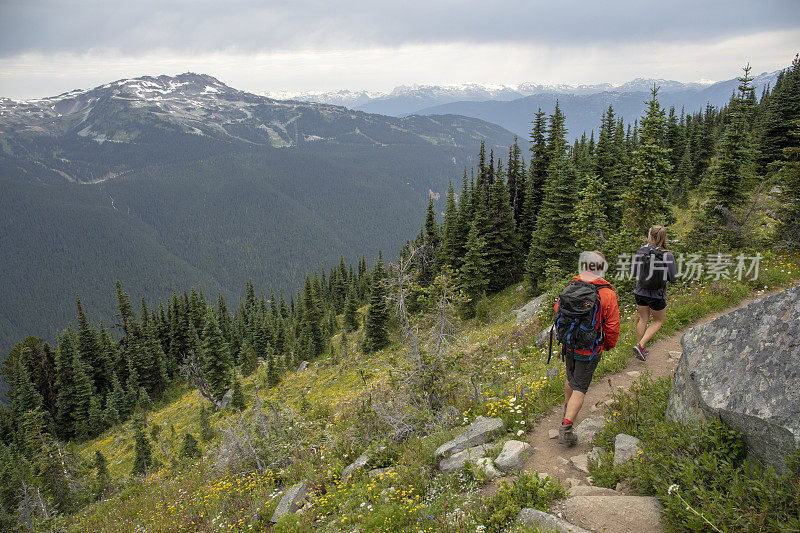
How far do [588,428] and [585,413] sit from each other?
2.22 feet

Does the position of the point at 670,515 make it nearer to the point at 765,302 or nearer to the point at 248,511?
the point at 765,302

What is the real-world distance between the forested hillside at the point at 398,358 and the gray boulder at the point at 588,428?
0.81 m

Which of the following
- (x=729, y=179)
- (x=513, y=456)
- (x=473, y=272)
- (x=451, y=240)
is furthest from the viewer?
(x=451, y=240)

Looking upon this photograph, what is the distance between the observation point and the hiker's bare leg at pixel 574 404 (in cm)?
585

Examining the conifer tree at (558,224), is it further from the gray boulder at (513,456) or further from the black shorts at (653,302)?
the gray boulder at (513,456)

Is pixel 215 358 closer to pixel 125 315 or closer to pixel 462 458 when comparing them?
pixel 125 315

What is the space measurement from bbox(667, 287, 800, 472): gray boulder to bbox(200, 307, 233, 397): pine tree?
42.6 meters

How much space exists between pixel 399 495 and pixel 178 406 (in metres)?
47.9

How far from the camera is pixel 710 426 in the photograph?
13.7 feet

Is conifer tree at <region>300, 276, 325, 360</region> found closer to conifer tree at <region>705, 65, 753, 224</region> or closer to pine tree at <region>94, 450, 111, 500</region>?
pine tree at <region>94, 450, 111, 500</region>

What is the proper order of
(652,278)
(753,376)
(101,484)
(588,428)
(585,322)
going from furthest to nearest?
(101,484), (652,278), (588,428), (585,322), (753,376)

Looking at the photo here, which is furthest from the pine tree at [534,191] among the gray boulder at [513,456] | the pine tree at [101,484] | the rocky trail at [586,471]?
the pine tree at [101,484]

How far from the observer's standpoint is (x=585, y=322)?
553 centimetres

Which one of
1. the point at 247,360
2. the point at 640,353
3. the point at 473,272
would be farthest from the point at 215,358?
the point at 640,353
